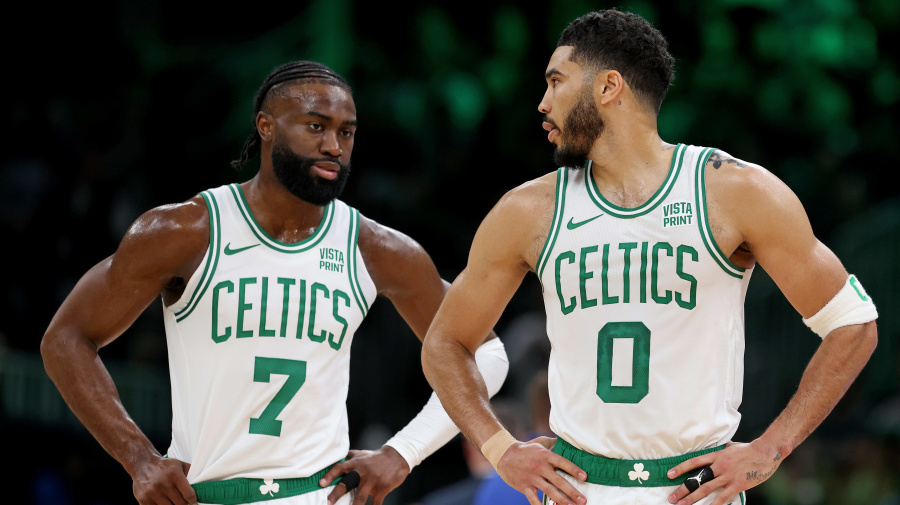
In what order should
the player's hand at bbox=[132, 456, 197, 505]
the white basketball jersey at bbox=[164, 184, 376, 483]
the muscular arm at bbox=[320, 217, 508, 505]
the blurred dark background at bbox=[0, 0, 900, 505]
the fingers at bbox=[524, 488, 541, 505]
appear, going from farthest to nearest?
the blurred dark background at bbox=[0, 0, 900, 505]
the muscular arm at bbox=[320, 217, 508, 505]
the white basketball jersey at bbox=[164, 184, 376, 483]
the player's hand at bbox=[132, 456, 197, 505]
the fingers at bbox=[524, 488, 541, 505]

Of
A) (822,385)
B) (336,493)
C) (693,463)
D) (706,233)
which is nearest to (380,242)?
(336,493)

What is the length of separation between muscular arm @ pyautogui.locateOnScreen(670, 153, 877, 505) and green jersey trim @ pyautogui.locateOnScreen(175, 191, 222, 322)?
1693 mm

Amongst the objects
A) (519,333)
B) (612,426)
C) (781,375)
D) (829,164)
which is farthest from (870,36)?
(612,426)

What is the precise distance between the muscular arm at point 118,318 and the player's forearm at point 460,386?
0.90 meters

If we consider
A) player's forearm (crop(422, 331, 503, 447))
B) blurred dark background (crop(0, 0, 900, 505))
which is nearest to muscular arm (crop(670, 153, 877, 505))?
player's forearm (crop(422, 331, 503, 447))

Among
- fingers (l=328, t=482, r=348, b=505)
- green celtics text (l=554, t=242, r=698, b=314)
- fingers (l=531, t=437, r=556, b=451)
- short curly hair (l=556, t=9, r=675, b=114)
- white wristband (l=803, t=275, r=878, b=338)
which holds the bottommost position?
fingers (l=328, t=482, r=348, b=505)

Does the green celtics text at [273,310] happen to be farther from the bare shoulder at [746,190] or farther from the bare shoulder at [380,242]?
the bare shoulder at [746,190]

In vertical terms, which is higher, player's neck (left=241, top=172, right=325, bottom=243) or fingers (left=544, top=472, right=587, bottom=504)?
player's neck (left=241, top=172, right=325, bottom=243)

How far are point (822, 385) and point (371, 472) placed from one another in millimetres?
1594

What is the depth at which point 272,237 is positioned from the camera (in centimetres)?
391

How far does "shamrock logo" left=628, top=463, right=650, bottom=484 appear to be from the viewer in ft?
10.2

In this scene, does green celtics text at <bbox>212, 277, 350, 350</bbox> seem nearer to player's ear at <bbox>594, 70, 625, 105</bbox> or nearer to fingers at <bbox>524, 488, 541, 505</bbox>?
fingers at <bbox>524, 488, 541, 505</bbox>

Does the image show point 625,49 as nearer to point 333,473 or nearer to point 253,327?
point 253,327

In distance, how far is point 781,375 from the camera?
8375 millimetres
